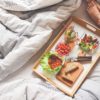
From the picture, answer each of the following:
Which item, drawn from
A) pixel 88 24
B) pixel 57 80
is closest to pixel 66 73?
pixel 57 80

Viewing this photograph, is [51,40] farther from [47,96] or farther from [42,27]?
[47,96]

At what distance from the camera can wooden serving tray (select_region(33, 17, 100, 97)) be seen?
0.95 metres

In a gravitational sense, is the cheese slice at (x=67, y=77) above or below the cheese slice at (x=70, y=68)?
below

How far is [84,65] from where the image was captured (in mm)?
1000

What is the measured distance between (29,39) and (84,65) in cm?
29

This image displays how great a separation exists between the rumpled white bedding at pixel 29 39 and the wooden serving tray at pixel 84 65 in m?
0.03

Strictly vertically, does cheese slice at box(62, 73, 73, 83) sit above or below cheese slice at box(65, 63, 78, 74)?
below

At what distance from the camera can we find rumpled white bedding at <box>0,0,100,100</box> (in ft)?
3.03

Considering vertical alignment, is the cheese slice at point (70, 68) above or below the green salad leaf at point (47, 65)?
above

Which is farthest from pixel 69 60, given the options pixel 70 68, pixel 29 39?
pixel 29 39

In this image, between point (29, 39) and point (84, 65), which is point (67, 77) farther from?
point (29, 39)

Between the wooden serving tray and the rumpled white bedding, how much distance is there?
26mm

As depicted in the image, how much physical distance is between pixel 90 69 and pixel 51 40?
0.25 metres

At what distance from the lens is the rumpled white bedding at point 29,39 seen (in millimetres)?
923
